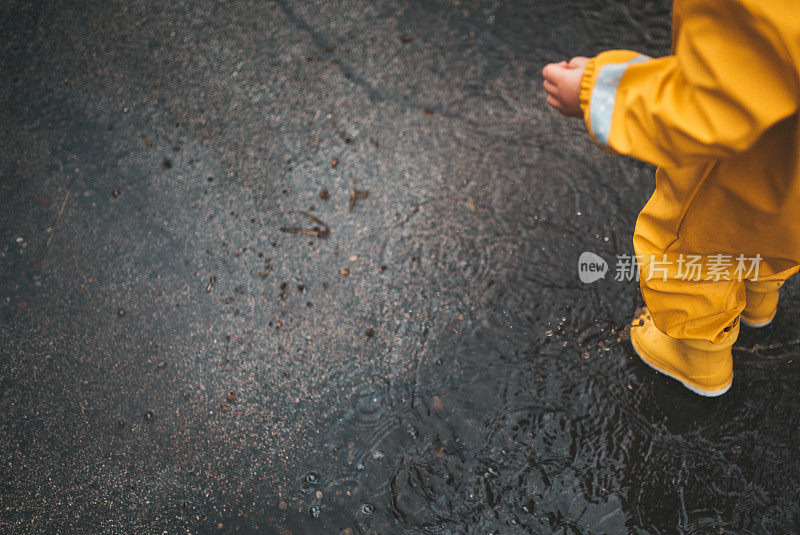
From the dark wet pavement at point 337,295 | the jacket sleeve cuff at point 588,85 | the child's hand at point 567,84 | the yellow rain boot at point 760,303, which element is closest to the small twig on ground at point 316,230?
the dark wet pavement at point 337,295

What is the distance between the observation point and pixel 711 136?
0.95 metres

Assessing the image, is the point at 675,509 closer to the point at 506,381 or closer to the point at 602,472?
the point at 602,472

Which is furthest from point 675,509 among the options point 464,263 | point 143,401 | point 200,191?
point 200,191

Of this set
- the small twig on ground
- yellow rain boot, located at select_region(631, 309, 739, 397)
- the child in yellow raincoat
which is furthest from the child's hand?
the small twig on ground

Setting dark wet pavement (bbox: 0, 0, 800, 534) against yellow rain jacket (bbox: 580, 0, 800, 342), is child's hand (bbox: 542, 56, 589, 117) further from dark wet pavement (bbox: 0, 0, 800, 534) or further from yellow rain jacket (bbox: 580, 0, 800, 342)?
dark wet pavement (bbox: 0, 0, 800, 534)

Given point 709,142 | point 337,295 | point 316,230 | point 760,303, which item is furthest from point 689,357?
point 316,230

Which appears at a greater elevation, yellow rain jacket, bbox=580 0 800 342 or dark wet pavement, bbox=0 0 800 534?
yellow rain jacket, bbox=580 0 800 342

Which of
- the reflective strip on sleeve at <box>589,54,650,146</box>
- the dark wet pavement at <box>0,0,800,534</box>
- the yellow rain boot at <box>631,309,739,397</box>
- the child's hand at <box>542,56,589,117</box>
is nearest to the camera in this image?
the reflective strip on sleeve at <box>589,54,650,146</box>

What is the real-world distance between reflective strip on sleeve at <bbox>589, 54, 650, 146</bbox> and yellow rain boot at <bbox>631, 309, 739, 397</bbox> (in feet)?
2.49

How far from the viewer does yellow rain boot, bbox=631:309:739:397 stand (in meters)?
1.57

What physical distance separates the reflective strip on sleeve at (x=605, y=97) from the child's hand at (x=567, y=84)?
0.08 metres

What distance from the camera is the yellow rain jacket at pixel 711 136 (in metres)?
0.92

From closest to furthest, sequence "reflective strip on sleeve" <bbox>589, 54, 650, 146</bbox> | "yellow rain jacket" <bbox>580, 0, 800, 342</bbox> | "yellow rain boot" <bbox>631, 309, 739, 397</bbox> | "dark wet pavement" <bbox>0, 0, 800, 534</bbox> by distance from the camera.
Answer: "yellow rain jacket" <bbox>580, 0, 800, 342</bbox> → "reflective strip on sleeve" <bbox>589, 54, 650, 146</bbox> → "yellow rain boot" <bbox>631, 309, 739, 397</bbox> → "dark wet pavement" <bbox>0, 0, 800, 534</bbox>

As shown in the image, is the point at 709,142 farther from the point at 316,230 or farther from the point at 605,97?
the point at 316,230
